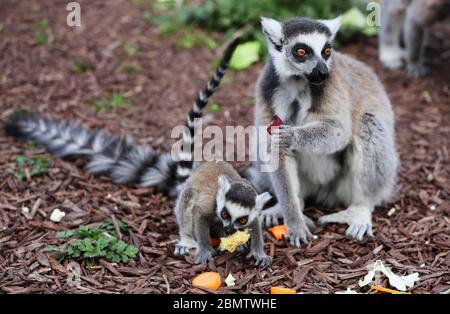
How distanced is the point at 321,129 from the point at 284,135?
305mm

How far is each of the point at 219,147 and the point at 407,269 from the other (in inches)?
102

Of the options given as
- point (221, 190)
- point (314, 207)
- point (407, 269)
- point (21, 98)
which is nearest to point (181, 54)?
point (21, 98)

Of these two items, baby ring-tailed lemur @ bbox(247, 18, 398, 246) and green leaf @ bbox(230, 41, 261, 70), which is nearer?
baby ring-tailed lemur @ bbox(247, 18, 398, 246)

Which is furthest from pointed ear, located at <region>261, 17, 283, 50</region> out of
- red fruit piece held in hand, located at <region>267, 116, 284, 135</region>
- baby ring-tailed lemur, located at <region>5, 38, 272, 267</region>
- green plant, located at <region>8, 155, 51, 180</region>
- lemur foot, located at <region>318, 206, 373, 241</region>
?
green plant, located at <region>8, 155, 51, 180</region>

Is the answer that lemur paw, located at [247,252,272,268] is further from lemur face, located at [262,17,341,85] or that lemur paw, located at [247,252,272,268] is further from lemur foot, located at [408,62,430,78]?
lemur foot, located at [408,62,430,78]

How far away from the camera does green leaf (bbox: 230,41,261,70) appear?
8.00 m

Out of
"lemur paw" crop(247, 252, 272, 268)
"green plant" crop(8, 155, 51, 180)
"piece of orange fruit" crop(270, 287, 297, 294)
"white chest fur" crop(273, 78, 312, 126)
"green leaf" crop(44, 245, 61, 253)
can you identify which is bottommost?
"piece of orange fruit" crop(270, 287, 297, 294)

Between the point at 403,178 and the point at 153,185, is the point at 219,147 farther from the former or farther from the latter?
the point at 403,178

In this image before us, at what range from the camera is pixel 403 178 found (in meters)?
5.82

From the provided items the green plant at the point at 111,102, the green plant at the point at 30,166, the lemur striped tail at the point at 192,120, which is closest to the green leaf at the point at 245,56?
the green plant at the point at 111,102

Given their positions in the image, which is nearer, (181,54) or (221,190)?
(221,190)

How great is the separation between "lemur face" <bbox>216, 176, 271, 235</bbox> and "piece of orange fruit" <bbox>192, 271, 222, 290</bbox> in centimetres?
33
